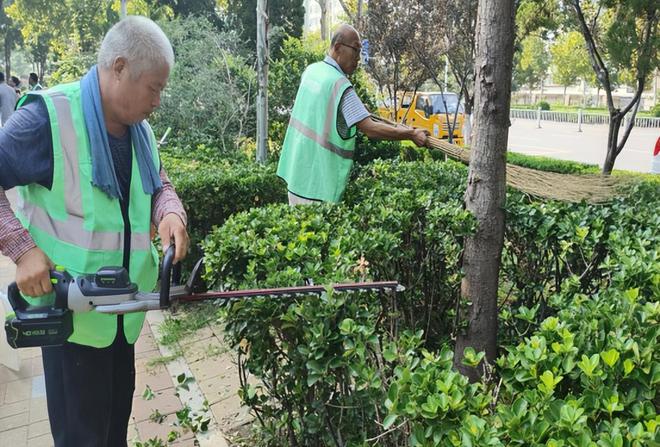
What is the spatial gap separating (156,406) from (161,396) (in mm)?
127

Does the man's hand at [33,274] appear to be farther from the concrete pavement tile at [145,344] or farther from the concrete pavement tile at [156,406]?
the concrete pavement tile at [145,344]

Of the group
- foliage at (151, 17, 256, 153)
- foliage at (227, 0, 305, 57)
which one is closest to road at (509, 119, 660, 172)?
foliage at (151, 17, 256, 153)

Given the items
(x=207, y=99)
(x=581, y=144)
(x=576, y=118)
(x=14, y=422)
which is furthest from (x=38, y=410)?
(x=576, y=118)

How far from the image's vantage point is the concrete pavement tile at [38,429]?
3047 millimetres

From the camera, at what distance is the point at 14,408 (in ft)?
10.9

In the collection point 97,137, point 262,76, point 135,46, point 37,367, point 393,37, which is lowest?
point 37,367

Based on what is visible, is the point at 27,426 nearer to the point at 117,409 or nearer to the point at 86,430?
the point at 117,409

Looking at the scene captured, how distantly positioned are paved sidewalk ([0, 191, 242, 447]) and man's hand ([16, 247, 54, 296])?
895mm

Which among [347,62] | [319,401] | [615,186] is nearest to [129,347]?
[319,401]

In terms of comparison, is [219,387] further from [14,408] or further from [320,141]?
[320,141]

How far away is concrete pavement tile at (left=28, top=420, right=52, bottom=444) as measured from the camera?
10.00ft

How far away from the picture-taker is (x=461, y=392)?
137cm

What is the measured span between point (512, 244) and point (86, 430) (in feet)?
7.01

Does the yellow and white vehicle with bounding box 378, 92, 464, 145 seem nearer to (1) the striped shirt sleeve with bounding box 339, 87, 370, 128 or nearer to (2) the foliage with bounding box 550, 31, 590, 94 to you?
(1) the striped shirt sleeve with bounding box 339, 87, 370, 128
